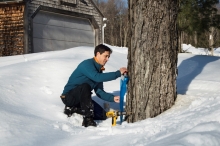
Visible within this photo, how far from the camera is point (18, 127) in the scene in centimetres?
336

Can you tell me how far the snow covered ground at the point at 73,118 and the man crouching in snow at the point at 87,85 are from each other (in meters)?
0.15

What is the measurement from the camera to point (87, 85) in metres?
3.87

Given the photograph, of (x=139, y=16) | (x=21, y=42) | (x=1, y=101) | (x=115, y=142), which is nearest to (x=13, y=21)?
(x=21, y=42)

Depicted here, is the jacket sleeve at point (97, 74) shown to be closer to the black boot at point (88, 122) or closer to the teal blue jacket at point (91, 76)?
the teal blue jacket at point (91, 76)

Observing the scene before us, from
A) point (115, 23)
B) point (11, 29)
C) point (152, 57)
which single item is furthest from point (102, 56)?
point (115, 23)

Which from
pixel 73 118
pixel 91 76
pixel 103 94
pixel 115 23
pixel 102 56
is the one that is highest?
pixel 102 56

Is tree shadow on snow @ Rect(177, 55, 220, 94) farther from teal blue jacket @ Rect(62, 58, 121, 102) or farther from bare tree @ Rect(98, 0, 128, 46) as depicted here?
bare tree @ Rect(98, 0, 128, 46)

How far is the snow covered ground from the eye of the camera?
2576 millimetres

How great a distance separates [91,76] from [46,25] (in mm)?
10331

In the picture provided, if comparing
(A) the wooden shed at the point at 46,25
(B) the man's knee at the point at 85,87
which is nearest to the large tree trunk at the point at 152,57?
(B) the man's knee at the point at 85,87

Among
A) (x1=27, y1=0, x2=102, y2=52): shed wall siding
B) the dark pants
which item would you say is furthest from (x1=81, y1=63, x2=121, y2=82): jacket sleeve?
(x1=27, y1=0, x2=102, y2=52): shed wall siding

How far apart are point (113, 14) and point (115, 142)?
138 feet

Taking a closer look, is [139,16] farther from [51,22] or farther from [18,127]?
[51,22]

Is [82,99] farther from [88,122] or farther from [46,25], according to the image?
[46,25]
